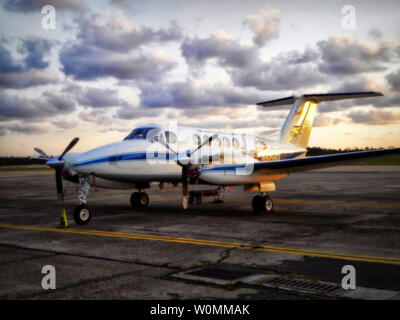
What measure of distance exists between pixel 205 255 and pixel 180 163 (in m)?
5.61

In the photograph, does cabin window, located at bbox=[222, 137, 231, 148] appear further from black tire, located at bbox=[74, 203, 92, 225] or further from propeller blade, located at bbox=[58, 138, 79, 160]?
black tire, located at bbox=[74, 203, 92, 225]

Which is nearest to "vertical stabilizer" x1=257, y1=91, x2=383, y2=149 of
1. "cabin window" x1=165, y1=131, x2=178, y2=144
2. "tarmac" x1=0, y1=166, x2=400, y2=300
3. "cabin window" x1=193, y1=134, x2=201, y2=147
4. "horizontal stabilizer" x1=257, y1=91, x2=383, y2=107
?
"horizontal stabilizer" x1=257, y1=91, x2=383, y2=107

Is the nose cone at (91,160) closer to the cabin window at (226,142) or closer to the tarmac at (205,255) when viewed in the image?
the tarmac at (205,255)

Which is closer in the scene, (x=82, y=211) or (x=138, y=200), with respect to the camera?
(x=82, y=211)

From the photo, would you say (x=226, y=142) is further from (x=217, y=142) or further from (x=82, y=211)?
(x=82, y=211)

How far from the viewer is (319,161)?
14102 millimetres

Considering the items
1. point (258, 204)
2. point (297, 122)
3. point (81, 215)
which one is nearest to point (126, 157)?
point (81, 215)

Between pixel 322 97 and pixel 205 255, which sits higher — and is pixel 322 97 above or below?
above

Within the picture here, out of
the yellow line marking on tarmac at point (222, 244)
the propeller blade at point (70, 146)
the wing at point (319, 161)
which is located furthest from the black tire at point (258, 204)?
the propeller blade at point (70, 146)

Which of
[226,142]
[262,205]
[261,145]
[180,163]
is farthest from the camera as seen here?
[261,145]

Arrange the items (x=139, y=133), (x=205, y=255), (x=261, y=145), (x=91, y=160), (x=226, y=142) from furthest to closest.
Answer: (x=261, y=145)
(x=226, y=142)
(x=139, y=133)
(x=91, y=160)
(x=205, y=255)

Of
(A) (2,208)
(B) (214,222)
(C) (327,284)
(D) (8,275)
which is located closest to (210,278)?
(C) (327,284)

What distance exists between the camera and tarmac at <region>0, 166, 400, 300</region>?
225 inches

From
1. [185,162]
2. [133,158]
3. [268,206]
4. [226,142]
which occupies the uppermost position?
[226,142]
